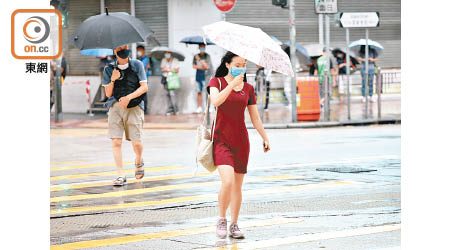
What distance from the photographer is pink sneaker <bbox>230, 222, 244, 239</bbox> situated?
28.1 feet

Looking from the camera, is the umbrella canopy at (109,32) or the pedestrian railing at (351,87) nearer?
the umbrella canopy at (109,32)

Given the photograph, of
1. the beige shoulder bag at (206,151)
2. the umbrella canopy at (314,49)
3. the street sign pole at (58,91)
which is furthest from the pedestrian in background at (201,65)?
the beige shoulder bag at (206,151)

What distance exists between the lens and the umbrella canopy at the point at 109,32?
12.0m

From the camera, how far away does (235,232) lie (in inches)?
337

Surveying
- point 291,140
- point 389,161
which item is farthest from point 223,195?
point 291,140

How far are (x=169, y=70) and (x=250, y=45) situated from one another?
1770 centimetres

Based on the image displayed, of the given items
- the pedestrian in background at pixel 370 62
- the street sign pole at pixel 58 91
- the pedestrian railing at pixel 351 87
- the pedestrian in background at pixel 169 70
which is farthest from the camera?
the pedestrian in background at pixel 169 70

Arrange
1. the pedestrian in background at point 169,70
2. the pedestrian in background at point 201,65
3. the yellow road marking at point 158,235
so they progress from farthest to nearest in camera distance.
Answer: the pedestrian in background at point 169,70
the pedestrian in background at point 201,65
the yellow road marking at point 158,235

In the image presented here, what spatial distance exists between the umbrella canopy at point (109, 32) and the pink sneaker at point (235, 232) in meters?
4.01

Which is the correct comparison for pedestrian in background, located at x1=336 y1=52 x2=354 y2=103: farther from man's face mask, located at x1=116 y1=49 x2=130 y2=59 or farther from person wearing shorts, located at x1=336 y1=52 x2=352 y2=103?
man's face mask, located at x1=116 y1=49 x2=130 y2=59

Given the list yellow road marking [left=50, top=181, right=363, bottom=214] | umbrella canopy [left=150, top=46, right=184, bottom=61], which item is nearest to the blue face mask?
yellow road marking [left=50, top=181, right=363, bottom=214]

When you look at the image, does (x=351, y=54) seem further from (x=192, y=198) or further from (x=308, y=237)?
(x=308, y=237)

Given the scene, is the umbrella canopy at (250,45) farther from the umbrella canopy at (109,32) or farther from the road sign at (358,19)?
the road sign at (358,19)

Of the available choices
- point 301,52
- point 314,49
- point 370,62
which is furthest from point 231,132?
point 314,49
